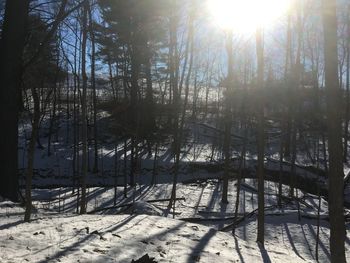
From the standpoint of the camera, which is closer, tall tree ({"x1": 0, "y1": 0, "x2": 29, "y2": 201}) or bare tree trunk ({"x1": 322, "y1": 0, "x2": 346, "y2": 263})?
bare tree trunk ({"x1": 322, "y1": 0, "x2": 346, "y2": 263})

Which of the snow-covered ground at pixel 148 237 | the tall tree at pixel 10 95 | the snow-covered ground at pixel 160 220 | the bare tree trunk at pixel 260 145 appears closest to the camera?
the snow-covered ground at pixel 148 237

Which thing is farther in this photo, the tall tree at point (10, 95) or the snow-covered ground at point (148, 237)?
the tall tree at point (10, 95)

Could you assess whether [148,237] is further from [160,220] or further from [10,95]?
[10,95]

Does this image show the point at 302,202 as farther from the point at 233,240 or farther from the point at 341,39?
the point at 341,39

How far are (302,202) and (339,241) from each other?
30.1ft

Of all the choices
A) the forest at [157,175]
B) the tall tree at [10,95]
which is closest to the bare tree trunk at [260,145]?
the forest at [157,175]

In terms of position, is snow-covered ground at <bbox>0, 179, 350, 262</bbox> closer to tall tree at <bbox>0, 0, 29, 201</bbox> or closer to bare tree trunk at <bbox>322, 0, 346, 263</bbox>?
tall tree at <bbox>0, 0, 29, 201</bbox>

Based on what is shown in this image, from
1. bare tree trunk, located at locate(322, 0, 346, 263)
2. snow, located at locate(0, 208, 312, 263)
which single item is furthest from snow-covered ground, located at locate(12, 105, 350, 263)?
bare tree trunk, located at locate(322, 0, 346, 263)

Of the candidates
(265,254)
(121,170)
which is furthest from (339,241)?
(121,170)

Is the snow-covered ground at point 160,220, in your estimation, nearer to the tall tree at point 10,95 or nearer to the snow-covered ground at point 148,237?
the snow-covered ground at point 148,237

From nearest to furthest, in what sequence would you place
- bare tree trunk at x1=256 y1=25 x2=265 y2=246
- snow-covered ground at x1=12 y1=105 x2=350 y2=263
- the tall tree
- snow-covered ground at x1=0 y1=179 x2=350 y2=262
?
snow-covered ground at x1=0 y1=179 x2=350 y2=262, snow-covered ground at x1=12 y1=105 x2=350 y2=263, bare tree trunk at x1=256 y1=25 x2=265 y2=246, the tall tree

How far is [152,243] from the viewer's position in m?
6.11

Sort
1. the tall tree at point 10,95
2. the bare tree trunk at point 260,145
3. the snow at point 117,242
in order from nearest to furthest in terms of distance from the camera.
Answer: the snow at point 117,242 → the bare tree trunk at point 260,145 → the tall tree at point 10,95

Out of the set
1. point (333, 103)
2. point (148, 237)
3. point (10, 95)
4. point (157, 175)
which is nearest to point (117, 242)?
point (148, 237)
